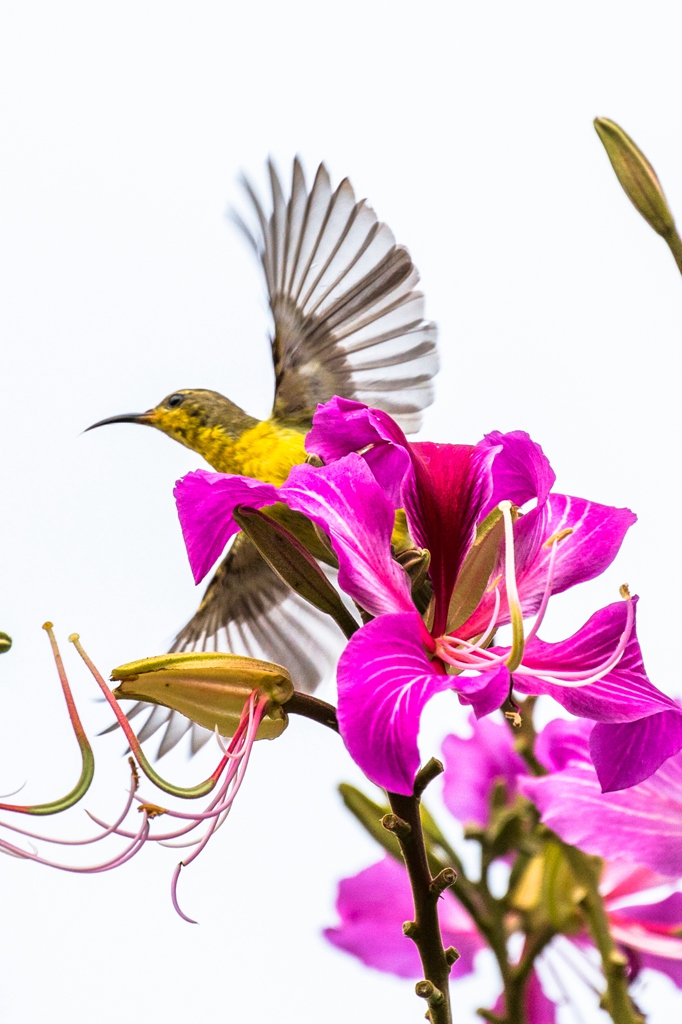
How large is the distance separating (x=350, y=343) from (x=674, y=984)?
138 cm

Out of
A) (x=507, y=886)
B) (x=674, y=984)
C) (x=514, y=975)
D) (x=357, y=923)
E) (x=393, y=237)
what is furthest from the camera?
(x=393, y=237)

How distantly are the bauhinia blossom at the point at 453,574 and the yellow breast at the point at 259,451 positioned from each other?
4.19ft

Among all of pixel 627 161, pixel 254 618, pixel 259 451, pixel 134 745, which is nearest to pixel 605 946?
pixel 134 745

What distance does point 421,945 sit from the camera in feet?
2.99

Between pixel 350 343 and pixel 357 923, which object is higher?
pixel 350 343

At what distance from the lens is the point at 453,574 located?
3.59 feet

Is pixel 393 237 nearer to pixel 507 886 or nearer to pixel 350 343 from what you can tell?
pixel 350 343

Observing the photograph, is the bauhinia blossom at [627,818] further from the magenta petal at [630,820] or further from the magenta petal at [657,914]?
the magenta petal at [657,914]

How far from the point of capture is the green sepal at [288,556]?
1045mm

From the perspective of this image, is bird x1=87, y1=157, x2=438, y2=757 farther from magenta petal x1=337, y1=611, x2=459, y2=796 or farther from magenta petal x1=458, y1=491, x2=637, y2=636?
magenta petal x1=337, y1=611, x2=459, y2=796

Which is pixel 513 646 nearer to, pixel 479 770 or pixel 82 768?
pixel 82 768

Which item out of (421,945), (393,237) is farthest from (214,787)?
(393,237)

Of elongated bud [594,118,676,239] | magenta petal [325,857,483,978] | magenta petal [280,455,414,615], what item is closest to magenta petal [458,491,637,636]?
magenta petal [280,455,414,615]

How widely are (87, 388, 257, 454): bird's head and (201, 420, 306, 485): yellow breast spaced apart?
0.02 m
